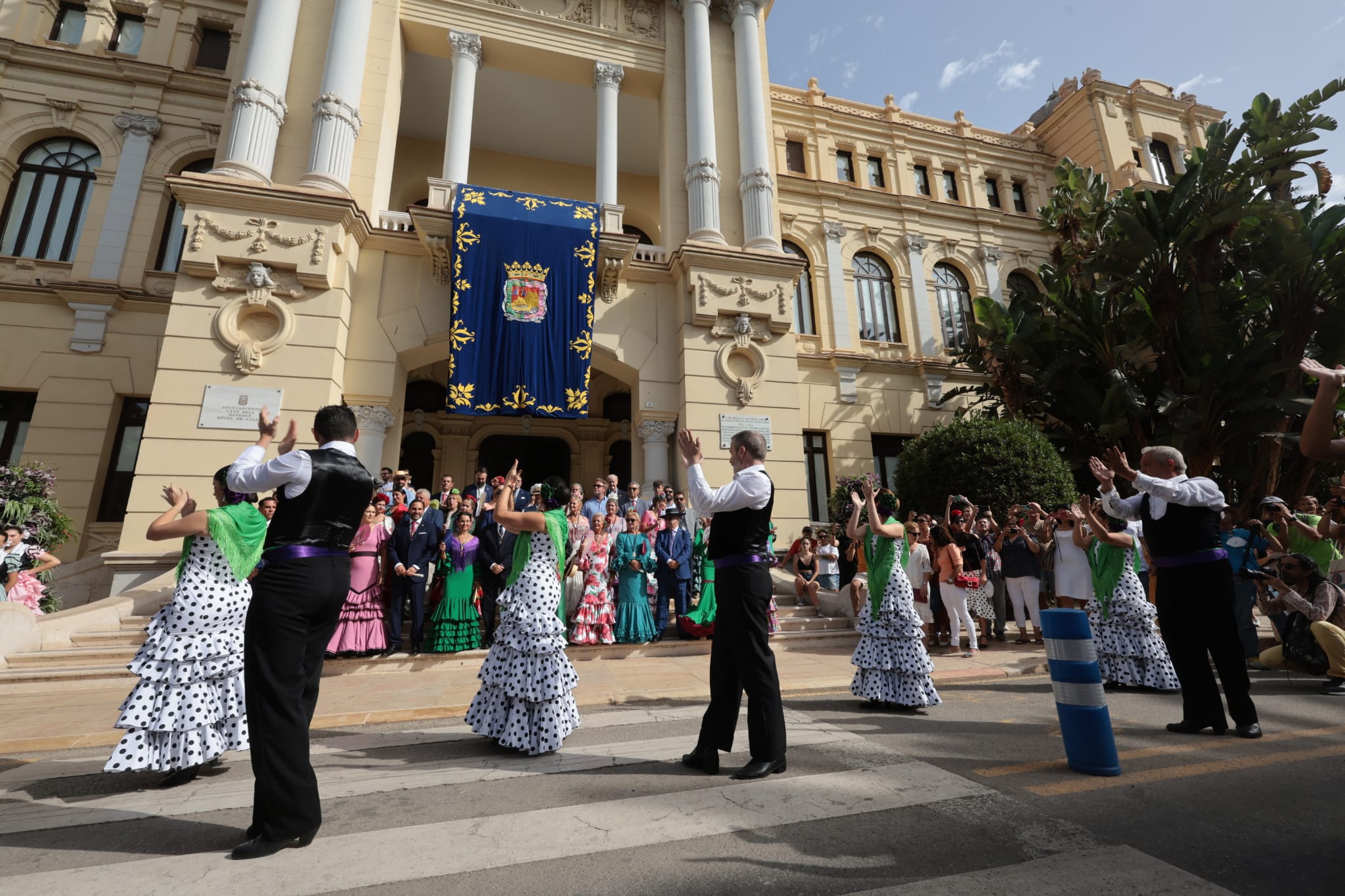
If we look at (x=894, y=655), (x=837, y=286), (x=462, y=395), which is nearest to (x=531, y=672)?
(x=894, y=655)

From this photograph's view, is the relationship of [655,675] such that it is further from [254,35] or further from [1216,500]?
[254,35]

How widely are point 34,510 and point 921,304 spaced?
21.3m

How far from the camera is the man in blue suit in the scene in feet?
29.9

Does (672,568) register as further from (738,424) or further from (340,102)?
(340,102)

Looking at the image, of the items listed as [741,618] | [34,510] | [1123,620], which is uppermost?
[34,510]

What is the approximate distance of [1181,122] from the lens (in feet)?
77.0

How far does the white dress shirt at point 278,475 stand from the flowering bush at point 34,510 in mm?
8890

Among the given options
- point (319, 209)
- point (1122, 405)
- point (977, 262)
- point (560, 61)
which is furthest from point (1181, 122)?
point (319, 209)

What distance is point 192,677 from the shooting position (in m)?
3.97

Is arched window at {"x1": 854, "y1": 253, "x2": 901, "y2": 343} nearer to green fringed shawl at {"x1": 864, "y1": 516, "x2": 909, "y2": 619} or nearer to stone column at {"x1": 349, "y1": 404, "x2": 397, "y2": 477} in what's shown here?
stone column at {"x1": 349, "y1": 404, "x2": 397, "y2": 477}

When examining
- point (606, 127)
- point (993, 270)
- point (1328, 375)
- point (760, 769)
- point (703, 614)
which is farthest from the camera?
point (993, 270)

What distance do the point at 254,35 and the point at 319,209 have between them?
4204 mm

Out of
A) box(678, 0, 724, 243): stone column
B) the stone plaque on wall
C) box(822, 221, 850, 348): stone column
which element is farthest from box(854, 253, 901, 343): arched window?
the stone plaque on wall

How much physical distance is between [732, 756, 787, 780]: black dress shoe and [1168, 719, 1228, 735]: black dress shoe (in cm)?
304
